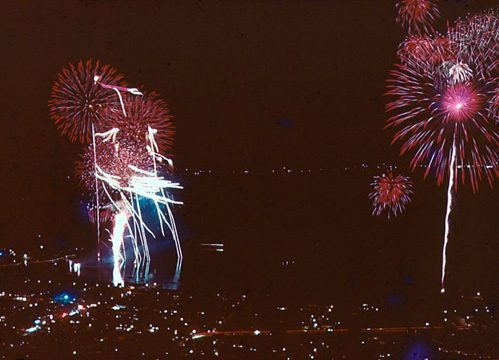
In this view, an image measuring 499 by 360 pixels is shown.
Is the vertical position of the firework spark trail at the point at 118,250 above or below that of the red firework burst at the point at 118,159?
below

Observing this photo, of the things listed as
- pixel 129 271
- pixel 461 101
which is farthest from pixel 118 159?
pixel 461 101

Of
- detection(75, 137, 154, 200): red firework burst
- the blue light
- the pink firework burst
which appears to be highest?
the pink firework burst

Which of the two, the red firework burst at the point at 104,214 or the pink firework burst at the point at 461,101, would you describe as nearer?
the pink firework burst at the point at 461,101

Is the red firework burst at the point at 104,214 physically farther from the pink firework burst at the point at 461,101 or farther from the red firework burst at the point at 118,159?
the pink firework burst at the point at 461,101

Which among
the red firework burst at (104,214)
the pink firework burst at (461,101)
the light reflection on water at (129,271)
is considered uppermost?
the pink firework burst at (461,101)

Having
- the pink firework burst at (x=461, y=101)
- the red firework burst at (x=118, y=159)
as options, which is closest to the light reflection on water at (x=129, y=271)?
the red firework burst at (x=118, y=159)

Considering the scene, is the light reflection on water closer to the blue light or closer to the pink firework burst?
the blue light

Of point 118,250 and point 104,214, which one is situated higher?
point 104,214

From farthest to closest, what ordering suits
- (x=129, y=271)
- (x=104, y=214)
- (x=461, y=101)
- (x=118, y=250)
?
1. (x=104, y=214)
2. (x=118, y=250)
3. (x=129, y=271)
4. (x=461, y=101)

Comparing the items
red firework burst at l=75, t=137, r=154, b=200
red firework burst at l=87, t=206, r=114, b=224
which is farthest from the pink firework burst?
red firework burst at l=87, t=206, r=114, b=224

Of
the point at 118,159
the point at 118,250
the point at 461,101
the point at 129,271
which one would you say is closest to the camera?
the point at 461,101

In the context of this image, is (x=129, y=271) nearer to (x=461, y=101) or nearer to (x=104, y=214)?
(x=461, y=101)

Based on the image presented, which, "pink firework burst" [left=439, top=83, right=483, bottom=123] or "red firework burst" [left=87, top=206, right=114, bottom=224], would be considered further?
"red firework burst" [left=87, top=206, right=114, bottom=224]

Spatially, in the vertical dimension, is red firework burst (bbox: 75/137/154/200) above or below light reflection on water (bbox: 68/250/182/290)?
above
